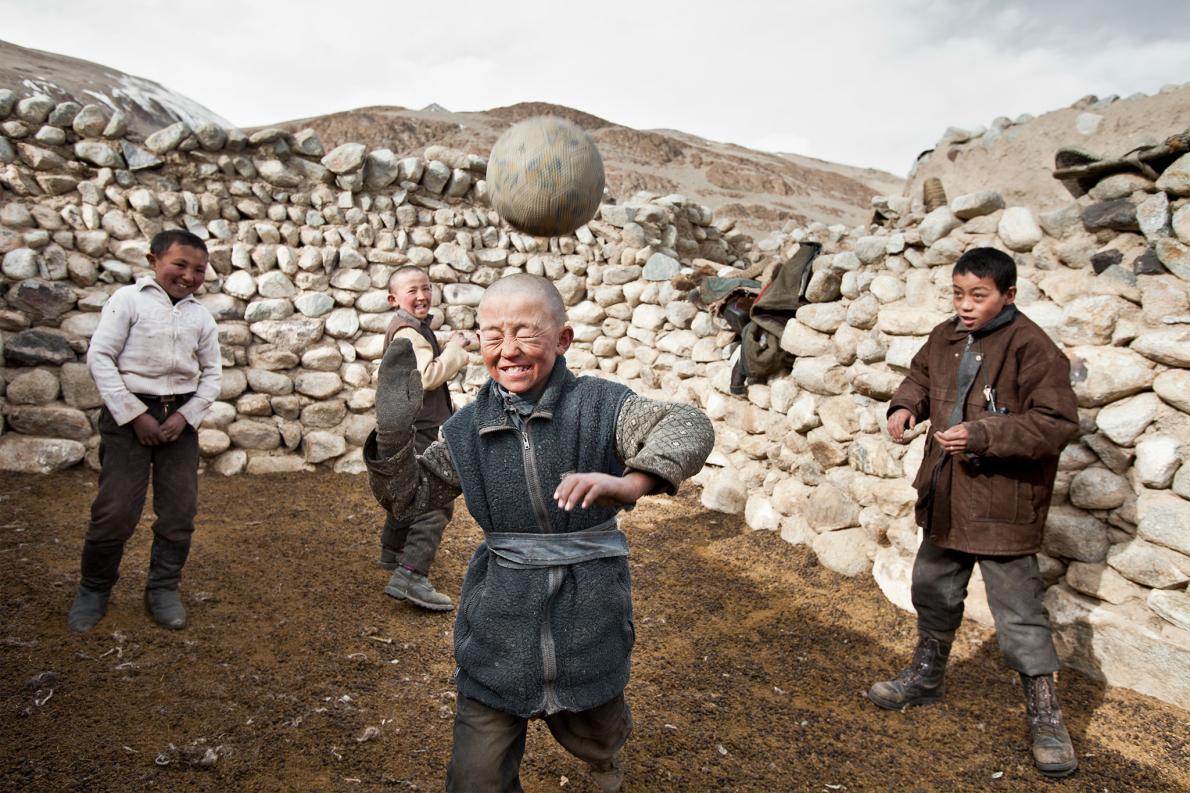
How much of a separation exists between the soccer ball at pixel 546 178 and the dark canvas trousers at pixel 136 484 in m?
2.09

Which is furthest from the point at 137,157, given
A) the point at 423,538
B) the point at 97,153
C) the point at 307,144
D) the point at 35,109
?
the point at 423,538

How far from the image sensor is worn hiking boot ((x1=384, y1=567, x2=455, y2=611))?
3.85 meters

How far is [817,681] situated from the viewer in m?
3.31

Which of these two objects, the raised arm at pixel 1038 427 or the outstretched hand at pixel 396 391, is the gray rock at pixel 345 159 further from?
the raised arm at pixel 1038 427

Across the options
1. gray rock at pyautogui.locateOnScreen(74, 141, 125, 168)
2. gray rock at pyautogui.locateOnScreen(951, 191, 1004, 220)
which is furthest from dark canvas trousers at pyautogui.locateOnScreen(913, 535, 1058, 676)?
gray rock at pyautogui.locateOnScreen(74, 141, 125, 168)

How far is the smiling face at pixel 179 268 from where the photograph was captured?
3.42m

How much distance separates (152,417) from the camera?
3.40m

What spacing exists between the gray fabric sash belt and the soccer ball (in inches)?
45.8

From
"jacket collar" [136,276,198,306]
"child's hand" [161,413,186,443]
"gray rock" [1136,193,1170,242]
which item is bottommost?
"child's hand" [161,413,186,443]

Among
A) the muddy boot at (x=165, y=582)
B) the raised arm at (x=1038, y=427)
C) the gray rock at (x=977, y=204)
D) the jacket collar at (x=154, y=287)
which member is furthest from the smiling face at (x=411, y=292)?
the gray rock at (x=977, y=204)

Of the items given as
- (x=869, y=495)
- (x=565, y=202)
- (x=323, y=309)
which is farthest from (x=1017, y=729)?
(x=323, y=309)

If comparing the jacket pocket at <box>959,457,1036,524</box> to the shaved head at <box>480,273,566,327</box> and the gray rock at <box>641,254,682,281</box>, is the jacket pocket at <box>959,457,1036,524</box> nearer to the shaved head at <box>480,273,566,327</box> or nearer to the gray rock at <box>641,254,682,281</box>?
the shaved head at <box>480,273,566,327</box>

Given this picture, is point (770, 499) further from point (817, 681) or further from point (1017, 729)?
point (1017, 729)

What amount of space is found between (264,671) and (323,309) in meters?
3.97
